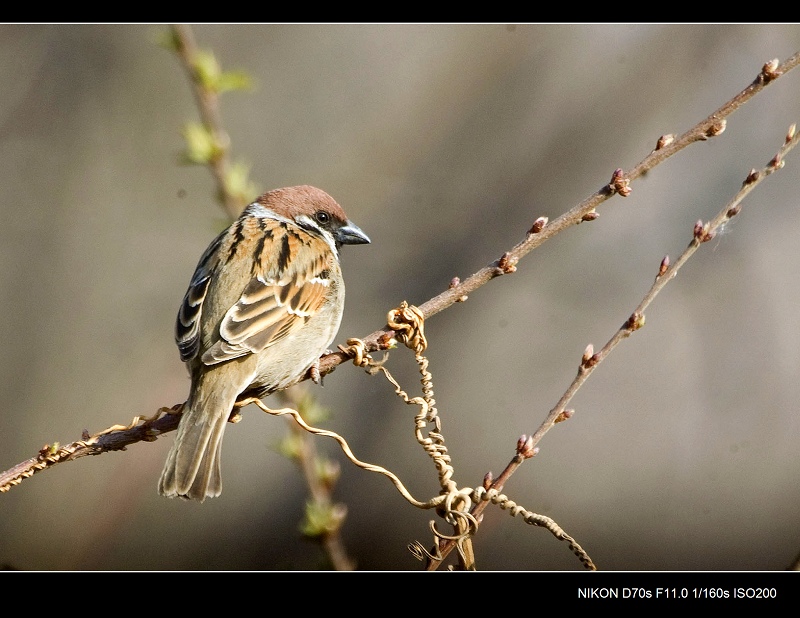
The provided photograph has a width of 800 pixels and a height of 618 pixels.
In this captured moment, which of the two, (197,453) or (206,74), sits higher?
(206,74)

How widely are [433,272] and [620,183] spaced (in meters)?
3.74

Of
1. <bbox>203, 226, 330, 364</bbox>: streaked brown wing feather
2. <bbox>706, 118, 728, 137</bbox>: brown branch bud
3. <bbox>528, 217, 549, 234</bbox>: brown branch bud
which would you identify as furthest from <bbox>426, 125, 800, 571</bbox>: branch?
<bbox>203, 226, 330, 364</bbox>: streaked brown wing feather

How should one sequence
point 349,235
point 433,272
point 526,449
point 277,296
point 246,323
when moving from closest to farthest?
1. point 526,449
2. point 246,323
3. point 277,296
4. point 349,235
5. point 433,272

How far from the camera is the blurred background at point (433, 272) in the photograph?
5.56m

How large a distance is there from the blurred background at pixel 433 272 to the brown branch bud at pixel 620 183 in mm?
3162

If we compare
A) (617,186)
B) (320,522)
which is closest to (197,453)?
(320,522)

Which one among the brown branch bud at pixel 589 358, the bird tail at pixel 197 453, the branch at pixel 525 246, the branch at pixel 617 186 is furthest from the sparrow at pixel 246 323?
the brown branch bud at pixel 589 358

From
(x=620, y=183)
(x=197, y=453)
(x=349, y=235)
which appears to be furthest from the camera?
(x=349, y=235)

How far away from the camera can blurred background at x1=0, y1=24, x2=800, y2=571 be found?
219 inches

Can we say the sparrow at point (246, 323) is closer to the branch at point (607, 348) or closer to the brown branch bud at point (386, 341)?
the brown branch bud at point (386, 341)

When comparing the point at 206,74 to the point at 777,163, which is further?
the point at 206,74

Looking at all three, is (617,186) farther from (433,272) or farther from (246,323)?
(433,272)

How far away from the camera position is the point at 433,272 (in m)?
6.14

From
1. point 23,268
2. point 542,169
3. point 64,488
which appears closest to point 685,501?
point 542,169
